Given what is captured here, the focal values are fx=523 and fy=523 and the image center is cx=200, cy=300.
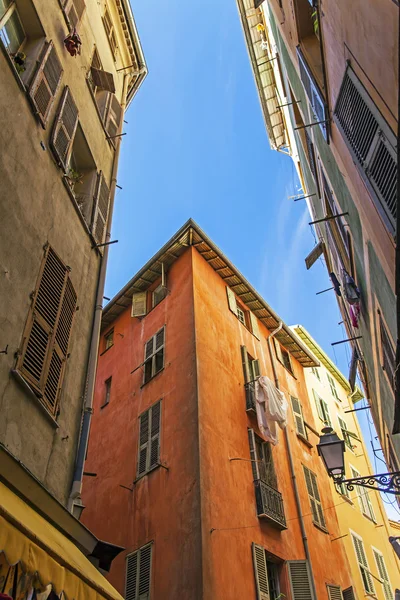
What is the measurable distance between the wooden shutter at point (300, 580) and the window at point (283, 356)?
7.64 metres

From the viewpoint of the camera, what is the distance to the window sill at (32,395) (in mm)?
5613

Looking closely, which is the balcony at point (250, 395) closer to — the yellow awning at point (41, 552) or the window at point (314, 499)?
the window at point (314, 499)

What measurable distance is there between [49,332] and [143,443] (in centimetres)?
739

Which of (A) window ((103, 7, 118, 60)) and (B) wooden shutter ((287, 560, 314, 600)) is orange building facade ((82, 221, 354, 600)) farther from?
(A) window ((103, 7, 118, 60))

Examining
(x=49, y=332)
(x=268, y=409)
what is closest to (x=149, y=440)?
(x=268, y=409)

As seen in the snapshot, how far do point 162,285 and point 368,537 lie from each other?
40.8 feet

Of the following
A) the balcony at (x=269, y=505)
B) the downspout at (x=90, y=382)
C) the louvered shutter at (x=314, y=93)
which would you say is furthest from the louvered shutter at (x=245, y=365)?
the louvered shutter at (x=314, y=93)

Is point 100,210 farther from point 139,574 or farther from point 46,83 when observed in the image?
point 139,574

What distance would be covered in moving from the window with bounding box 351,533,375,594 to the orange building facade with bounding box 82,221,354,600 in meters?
2.07

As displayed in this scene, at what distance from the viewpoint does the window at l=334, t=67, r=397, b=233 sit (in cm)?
506

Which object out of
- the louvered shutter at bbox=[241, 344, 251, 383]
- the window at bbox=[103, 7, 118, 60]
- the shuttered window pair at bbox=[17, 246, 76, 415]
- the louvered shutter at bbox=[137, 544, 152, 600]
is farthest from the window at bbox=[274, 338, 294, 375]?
the shuttered window pair at bbox=[17, 246, 76, 415]

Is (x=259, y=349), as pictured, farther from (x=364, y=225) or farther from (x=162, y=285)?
(x=364, y=225)

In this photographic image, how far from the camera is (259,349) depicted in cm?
1750

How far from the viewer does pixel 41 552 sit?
389cm
